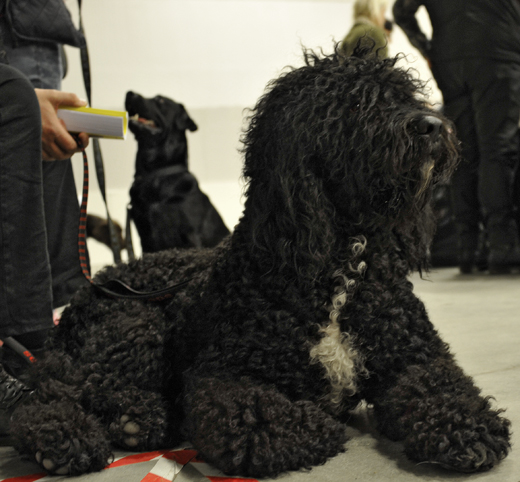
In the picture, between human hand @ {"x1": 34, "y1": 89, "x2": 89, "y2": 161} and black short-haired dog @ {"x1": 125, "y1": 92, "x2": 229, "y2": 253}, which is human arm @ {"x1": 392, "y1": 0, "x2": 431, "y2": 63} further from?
human hand @ {"x1": 34, "y1": 89, "x2": 89, "y2": 161}

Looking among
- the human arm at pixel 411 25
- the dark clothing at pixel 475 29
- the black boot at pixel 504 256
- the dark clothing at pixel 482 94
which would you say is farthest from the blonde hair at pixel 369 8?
the black boot at pixel 504 256

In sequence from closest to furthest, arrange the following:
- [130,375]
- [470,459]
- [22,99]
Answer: [470,459] < [130,375] < [22,99]

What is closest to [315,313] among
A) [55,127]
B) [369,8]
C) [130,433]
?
[130,433]

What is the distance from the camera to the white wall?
7.52 meters

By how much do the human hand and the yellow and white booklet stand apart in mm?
23

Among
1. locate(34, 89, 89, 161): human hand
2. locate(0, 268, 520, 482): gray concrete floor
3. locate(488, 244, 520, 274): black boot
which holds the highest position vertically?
locate(34, 89, 89, 161): human hand

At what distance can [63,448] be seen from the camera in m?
1.39

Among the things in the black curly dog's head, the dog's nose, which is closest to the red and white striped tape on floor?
the black curly dog's head

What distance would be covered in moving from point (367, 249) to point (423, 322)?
264 millimetres

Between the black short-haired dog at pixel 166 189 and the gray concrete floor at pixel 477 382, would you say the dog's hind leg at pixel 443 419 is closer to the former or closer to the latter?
A: the gray concrete floor at pixel 477 382

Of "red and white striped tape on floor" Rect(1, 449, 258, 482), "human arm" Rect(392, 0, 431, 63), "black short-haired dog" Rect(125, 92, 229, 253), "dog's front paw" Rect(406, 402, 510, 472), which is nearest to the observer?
"dog's front paw" Rect(406, 402, 510, 472)

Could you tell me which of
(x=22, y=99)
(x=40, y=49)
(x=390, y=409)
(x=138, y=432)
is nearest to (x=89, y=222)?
(x=40, y=49)

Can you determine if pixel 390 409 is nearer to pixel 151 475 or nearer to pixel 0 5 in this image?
pixel 151 475

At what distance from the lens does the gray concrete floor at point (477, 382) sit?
4.22 feet
